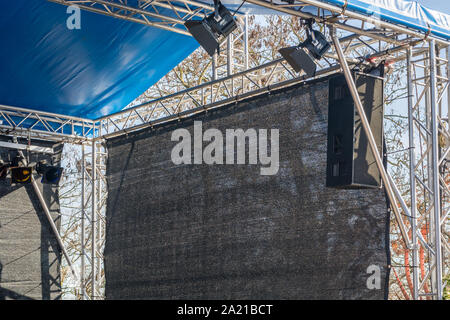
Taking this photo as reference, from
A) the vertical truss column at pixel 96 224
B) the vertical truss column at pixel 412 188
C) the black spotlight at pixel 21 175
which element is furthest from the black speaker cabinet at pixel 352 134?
the black spotlight at pixel 21 175

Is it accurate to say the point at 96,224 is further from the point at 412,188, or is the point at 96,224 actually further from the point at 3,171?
the point at 412,188

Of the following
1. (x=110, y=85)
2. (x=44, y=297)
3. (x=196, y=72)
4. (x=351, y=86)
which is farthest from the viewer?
(x=196, y=72)

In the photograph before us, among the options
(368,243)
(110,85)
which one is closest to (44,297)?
(110,85)

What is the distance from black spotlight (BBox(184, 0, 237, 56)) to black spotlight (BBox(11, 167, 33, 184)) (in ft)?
15.8

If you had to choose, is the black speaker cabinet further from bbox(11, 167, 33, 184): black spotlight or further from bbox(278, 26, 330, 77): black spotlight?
bbox(11, 167, 33, 184): black spotlight

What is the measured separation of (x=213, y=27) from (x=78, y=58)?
3.46 meters

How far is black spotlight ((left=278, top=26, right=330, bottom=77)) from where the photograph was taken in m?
5.96

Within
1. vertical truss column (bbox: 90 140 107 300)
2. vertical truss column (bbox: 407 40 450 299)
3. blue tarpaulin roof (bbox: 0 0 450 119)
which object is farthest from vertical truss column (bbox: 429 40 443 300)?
vertical truss column (bbox: 90 140 107 300)

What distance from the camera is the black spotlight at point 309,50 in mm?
5965

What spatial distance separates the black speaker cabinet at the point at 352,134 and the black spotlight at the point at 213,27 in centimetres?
120

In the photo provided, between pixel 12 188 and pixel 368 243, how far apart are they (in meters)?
6.22

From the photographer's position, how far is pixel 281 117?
693 cm

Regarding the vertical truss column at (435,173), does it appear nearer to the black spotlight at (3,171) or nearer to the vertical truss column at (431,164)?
the vertical truss column at (431,164)
